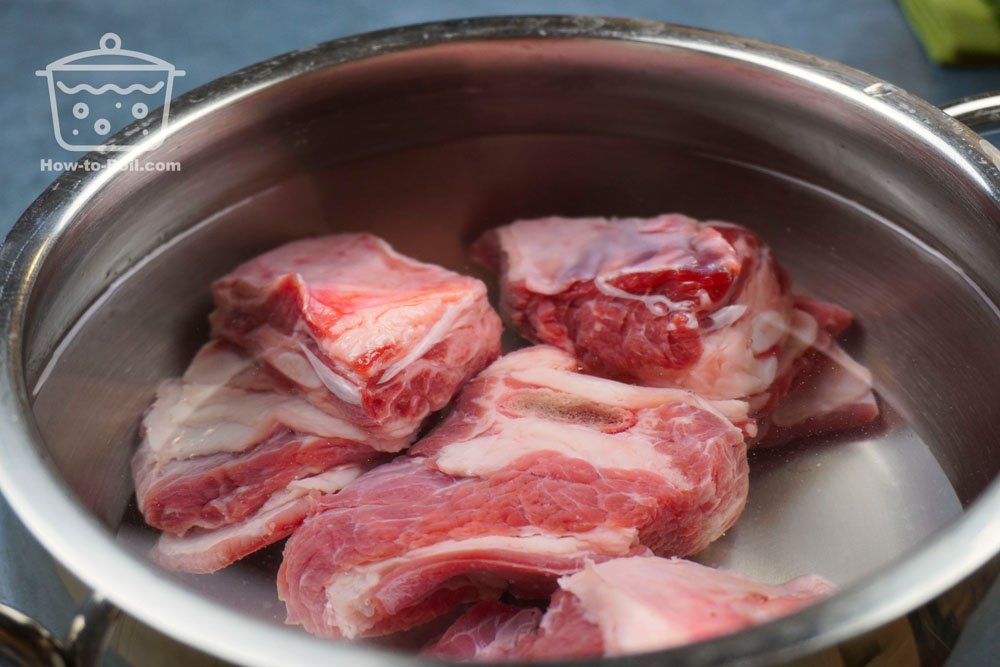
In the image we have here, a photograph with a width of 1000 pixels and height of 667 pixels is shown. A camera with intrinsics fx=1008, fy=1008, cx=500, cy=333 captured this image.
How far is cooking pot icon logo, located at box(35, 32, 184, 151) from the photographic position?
205 cm

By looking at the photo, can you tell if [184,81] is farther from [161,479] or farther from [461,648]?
[461,648]

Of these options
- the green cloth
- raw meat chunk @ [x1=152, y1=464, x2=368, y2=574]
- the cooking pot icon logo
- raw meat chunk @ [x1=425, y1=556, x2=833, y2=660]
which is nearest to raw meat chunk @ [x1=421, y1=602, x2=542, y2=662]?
raw meat chunk @ [x1=425, y1=556, x2=833, y2=660]

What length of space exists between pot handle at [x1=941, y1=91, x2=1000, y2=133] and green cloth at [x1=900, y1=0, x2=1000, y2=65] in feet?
2.81

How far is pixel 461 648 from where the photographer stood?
102 cm

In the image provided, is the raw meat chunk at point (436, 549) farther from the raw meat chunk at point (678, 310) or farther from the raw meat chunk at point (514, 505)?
the raw meat chunk at point (678, 310)

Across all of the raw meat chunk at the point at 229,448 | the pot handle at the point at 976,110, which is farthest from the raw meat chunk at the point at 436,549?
the pot handle at the point at 976,110

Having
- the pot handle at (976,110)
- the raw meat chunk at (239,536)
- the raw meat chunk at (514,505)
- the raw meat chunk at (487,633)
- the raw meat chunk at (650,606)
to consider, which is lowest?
the raw meat chunk at (239,536)

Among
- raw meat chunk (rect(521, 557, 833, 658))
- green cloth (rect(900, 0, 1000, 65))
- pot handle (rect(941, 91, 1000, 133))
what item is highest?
pot handle (rect(941, 91, 1000, 133))

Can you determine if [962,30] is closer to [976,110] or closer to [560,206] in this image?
[976,110]

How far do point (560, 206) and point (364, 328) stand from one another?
54 cm

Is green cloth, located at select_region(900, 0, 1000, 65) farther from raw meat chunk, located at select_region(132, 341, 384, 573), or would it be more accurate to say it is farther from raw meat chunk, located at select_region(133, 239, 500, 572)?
raw meat chunk, located at select_region(132, 341, 384, 573)

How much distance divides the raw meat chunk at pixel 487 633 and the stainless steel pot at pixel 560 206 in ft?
0.24

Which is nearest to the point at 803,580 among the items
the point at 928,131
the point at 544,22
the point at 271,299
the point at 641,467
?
the point at 641,467

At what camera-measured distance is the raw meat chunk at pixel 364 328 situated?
48.1 inches
